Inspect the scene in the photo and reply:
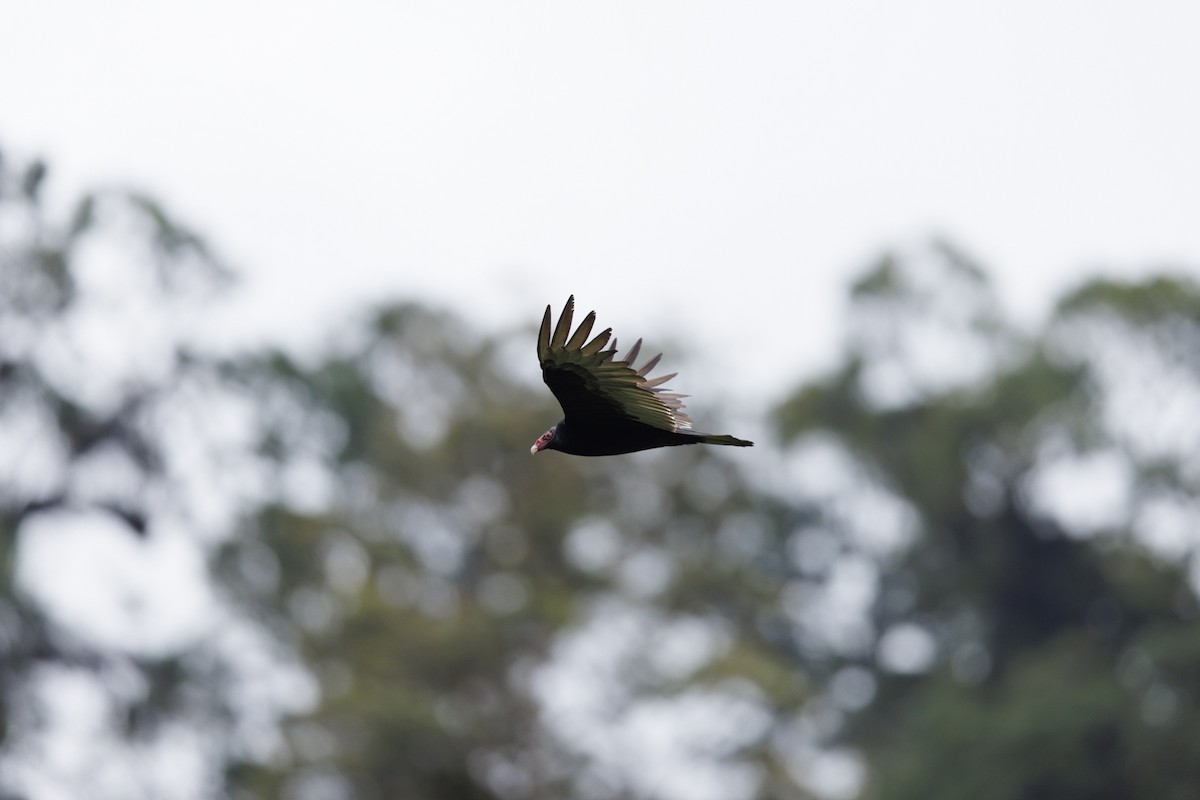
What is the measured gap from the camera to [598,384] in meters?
6.95

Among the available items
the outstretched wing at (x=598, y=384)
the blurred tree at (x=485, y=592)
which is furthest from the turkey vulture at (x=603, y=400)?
the blurred tree at (x=485, y=592)

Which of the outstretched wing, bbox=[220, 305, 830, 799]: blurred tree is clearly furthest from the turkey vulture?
bbox=[220, 305, 830, 799]: blurred tree

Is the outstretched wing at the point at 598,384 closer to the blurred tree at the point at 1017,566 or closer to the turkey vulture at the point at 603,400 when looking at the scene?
the turkey vulture at the point at 603,400

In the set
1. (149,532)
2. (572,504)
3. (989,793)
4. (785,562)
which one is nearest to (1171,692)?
(989,793)

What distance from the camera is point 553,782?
23641mm

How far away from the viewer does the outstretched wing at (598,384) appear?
6.77 metres

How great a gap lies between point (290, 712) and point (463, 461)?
4043 millimetres

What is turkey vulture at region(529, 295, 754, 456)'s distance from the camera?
6801mm

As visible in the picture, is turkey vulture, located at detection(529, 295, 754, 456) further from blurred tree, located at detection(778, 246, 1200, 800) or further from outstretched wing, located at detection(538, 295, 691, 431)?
blurred tree, located at detection(778, 246, 1200, 800)

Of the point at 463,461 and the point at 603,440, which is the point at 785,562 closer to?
the point at 463,461

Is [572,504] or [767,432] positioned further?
[767,432]

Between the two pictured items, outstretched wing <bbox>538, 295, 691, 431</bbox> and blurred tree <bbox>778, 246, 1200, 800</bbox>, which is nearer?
outstretched wing <bbox>538, 295, 691, 431</bbox>

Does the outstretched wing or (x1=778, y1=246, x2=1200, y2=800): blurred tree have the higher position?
(x1=778, y1=246, x2=1200, y2=800): blurred tree

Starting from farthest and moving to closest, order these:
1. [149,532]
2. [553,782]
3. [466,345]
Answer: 1. [466,345]
2. [149,532]
3. [553,782]
